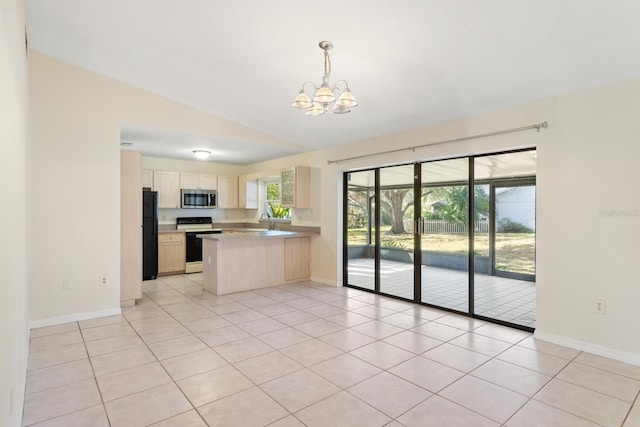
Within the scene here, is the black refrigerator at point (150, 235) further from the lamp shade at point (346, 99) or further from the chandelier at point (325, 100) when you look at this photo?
the lamp shade at point (346, 99)

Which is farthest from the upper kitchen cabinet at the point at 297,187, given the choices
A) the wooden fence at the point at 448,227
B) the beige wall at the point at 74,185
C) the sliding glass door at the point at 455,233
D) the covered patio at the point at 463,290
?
the beige wall at the point at 74,185

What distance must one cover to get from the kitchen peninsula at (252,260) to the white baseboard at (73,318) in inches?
56.0

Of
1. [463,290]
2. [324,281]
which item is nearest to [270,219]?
[324,281]

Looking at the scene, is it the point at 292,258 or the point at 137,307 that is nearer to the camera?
the point at 137,307

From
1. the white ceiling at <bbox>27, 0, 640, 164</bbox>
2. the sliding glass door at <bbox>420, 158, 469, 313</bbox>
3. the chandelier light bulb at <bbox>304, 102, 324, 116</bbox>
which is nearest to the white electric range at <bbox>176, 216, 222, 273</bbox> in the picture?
the white ceiling at <bbox>27, 0, 640, 164</bbox>

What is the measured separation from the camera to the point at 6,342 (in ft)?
4.95

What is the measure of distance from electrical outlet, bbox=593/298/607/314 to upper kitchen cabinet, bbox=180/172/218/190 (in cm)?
681

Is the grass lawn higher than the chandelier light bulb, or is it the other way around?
the chandelier light bulb

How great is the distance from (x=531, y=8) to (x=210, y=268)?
5.01 metres

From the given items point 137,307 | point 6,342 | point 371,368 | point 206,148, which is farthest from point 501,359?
point 206,148

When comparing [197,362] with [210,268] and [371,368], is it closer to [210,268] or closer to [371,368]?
[371,368]

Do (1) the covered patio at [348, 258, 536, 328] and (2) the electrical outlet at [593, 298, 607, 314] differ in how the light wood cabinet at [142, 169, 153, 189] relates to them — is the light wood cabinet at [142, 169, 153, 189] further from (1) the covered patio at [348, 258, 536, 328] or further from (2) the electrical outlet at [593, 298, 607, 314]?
(2) the electrical outlet at [593, 298, 607, 314]

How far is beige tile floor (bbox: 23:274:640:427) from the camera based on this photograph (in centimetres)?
225

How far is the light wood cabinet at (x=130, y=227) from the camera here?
469 centimetres
